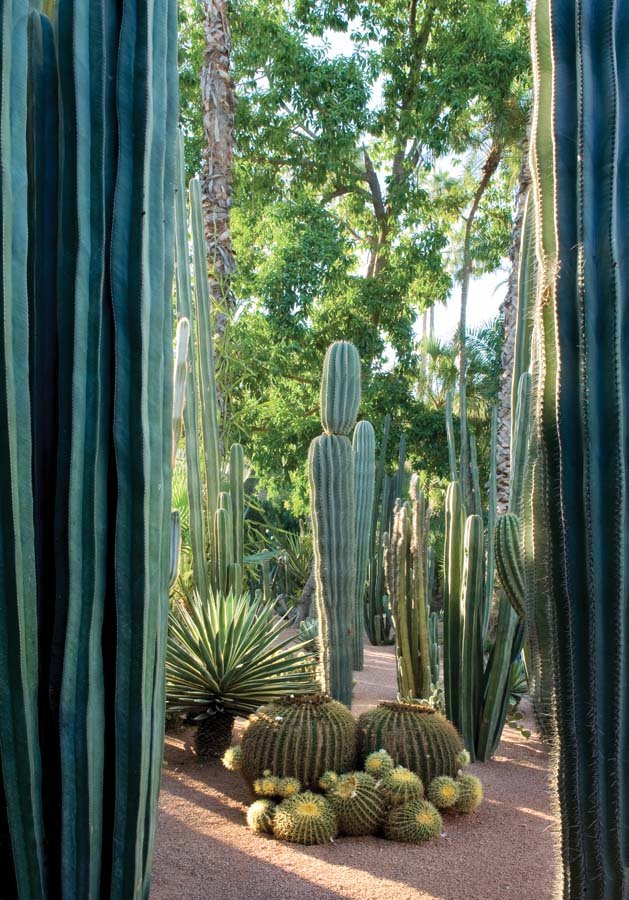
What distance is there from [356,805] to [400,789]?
0.73 feet

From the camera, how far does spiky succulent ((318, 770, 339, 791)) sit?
405 cm

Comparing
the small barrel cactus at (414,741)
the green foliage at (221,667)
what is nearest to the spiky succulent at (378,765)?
the small barrel cactus at (414,741)

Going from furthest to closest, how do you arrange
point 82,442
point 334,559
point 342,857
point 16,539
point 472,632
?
point 334,559, point 472,632, point 342,857, point 82,442, point 16,539

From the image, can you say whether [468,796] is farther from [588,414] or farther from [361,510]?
[361,510]

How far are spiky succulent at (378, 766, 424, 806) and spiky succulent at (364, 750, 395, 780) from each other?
0.05 m

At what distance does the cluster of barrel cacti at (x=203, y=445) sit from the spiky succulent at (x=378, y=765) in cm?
202

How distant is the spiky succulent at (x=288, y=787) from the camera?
4016 mm

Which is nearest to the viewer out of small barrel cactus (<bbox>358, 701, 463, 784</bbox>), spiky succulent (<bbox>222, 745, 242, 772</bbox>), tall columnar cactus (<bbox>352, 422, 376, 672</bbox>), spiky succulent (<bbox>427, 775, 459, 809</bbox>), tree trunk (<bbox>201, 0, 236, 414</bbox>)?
spiky succulent (<bbox>427, 775, 459, 809</bbox>)

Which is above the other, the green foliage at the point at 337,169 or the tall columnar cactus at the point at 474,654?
the green foliage at the point at 337,169

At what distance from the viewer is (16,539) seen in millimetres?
1916

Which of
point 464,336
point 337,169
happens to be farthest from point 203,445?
point 464,336

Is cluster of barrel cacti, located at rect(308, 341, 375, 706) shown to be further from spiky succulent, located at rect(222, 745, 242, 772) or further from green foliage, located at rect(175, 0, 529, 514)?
green foliage, located at rect(175, 0, 529, 514)

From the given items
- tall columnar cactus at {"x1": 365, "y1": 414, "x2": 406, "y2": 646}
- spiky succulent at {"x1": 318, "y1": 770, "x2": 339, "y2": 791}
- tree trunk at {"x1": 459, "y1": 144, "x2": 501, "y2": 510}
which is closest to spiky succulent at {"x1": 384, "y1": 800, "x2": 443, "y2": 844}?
spiky succulent at {"x1": 318, "y1": 770, "x2": 339, "y2": 791}

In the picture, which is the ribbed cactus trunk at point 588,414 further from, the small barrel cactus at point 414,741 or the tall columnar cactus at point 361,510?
the tall columnar cactus at point 361,510
